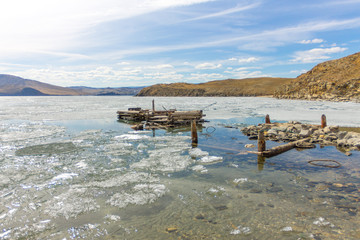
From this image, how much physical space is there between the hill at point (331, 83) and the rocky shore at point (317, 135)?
34978 mm

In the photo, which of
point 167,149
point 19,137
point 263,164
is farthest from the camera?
point 19,137

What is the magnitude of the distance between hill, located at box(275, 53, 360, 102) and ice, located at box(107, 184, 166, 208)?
4676 cm

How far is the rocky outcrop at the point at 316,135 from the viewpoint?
11.8 m

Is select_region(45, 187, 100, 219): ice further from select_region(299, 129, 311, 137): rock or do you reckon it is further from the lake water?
select_region(299, 129, 311, 137): rock

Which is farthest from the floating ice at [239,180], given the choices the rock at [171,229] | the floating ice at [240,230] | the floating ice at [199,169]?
the rock at [171,229]

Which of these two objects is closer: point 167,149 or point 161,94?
point 167,149

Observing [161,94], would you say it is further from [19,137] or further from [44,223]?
[44,223]

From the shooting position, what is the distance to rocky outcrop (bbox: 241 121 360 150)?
1179cm

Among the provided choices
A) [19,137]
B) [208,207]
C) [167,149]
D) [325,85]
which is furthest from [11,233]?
[325,85]

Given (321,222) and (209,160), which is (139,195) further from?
(321,222)

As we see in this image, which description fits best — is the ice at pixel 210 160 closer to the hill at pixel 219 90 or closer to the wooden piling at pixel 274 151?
the wooden piling at pixel 274 151

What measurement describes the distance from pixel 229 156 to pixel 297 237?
233 inches

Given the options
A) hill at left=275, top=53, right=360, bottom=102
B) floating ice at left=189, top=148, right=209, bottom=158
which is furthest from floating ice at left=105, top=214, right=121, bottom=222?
hill at left=275, top=53, right=360, bottom=102

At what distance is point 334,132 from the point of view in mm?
→ 13562
